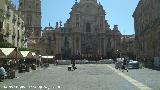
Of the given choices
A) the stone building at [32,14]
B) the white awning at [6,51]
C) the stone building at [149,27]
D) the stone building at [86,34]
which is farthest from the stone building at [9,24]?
the stone building at [86,34]

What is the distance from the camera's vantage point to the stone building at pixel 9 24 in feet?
176

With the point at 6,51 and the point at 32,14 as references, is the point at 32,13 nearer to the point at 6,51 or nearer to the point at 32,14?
the point at 32,14

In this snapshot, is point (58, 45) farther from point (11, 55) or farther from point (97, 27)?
point (11, 55)

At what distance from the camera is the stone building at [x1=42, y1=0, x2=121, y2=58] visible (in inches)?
4464

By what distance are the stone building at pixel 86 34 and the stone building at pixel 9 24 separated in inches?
1642

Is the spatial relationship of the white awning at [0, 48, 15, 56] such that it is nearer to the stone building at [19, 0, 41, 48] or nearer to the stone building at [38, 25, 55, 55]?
the stone building at [19, 0, 41, 48]

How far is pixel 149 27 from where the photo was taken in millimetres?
78188

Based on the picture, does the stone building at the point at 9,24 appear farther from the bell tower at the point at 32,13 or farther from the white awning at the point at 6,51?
the bell tower at the point at 32,13

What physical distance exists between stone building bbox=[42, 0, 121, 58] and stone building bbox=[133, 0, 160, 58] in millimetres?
16031


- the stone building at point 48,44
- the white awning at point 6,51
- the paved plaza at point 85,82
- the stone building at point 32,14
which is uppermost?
the stone building at point 32,14

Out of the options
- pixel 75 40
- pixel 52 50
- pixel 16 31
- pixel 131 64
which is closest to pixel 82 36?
pixel 75 40

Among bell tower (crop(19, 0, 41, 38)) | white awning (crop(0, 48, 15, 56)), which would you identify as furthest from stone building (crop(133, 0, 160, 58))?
white awning (crop(0, 48, 15, 56))

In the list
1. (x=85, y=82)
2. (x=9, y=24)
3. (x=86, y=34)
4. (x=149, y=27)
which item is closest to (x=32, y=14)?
(x=86, y=34)

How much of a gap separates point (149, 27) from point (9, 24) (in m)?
29.8
